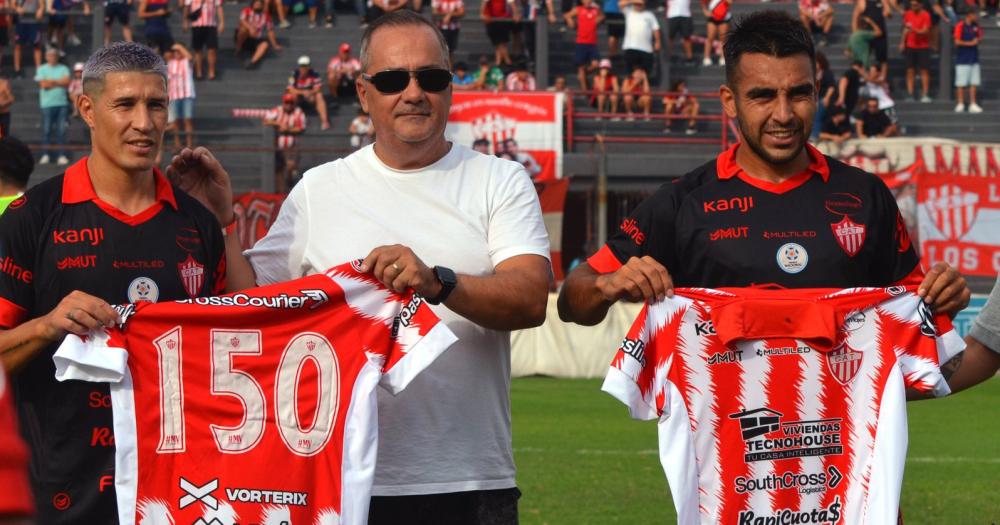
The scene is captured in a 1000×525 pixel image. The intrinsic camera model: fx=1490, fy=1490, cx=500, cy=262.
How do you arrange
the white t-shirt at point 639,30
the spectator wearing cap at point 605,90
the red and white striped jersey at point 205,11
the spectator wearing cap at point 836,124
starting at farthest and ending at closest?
1. the white t-shirt at point 639,30
2. the red and white striped jersey at point 205,11
3. the spectator wearing cap at point 605,90
4. the spectator wearing cap at point 836,124

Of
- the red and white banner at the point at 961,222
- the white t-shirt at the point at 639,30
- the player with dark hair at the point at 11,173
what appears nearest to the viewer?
the player with dark hair at the point at 11,173

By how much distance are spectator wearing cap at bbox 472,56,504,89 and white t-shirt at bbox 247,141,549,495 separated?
22875 millimetres

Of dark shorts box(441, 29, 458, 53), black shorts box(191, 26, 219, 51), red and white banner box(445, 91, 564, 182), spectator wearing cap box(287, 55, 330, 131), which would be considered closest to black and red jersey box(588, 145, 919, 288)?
red and white banner box(445, 91, 564, 182)

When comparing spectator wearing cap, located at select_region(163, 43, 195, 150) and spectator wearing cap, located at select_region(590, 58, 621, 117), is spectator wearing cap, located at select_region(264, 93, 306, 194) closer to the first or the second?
spectator wearing cap, located at select_region(163, 43, 195, 150)

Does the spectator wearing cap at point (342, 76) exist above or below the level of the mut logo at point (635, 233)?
below

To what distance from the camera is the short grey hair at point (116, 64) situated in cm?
512

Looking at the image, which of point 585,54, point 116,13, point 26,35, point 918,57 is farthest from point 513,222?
point 918,57

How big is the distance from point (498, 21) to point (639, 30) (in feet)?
9.65

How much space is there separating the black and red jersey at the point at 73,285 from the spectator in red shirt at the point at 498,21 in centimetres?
2540

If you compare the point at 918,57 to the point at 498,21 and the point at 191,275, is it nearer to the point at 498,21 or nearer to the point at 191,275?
the point at 498,21

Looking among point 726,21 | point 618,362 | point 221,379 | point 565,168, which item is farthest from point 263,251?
point 726,21

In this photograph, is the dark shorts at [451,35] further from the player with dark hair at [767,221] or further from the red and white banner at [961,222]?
the player with dark hair at [767,221]

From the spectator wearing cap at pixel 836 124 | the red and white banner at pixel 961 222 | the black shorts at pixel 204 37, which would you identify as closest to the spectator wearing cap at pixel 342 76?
the black shorts at pixel 204 37

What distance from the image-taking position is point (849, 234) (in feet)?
16.2
